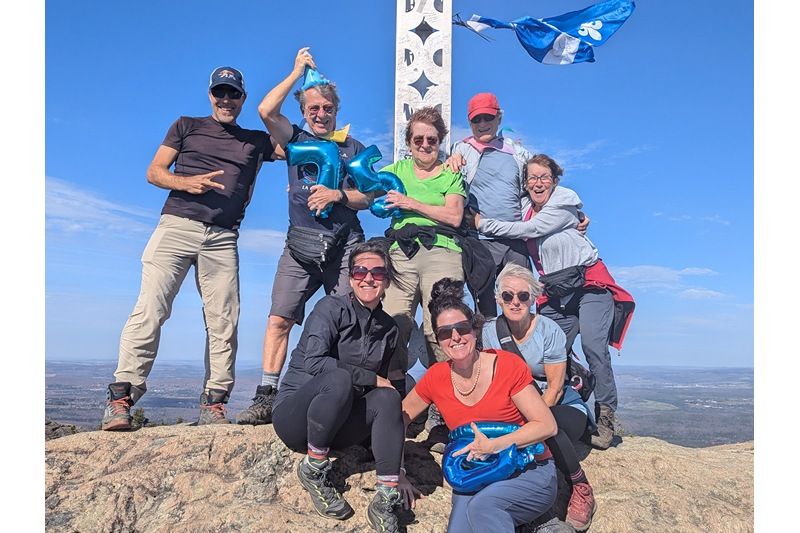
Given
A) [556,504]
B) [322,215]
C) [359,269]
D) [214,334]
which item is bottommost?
[556,504]

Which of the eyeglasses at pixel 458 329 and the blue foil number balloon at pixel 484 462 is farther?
the eyeglasses at pixel 458 329

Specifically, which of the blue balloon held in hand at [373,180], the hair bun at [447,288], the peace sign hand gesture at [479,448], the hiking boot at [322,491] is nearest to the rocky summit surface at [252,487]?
the hiking boot at [322,491]

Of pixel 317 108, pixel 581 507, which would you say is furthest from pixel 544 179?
pixel 581 507

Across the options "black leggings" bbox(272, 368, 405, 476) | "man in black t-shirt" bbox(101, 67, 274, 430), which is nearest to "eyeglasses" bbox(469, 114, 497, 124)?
"man in black t-shirt" bbox(101, 67, 274, 430)

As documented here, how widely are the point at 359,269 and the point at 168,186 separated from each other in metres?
2.34

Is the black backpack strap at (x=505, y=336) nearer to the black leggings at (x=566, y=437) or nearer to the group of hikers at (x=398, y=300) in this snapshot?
the group of hikers at (x=398, y=300)

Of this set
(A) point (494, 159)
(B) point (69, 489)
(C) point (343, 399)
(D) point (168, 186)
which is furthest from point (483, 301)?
(B) point (69, 489)

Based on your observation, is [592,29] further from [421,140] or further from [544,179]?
[421,140]

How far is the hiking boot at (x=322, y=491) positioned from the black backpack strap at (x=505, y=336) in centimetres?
174

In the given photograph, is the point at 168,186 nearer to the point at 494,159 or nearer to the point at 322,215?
the point at 322,215

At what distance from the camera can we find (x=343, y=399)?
164 inches

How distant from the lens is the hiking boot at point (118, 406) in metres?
5.40

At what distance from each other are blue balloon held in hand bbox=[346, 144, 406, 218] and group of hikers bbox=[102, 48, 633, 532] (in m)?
0.07

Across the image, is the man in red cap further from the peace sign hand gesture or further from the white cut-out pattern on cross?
the white cut-out pattern on cross
